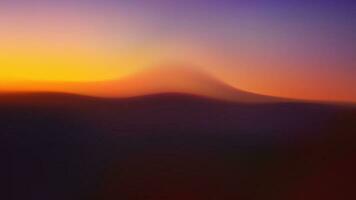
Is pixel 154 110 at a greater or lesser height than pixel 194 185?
greater

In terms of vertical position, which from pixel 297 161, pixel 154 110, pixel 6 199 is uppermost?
pixel 154 110

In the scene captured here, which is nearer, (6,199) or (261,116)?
(6,199)


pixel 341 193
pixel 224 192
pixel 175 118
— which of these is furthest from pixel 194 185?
pixel 341 193

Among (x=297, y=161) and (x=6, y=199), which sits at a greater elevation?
(x=297, y=161)

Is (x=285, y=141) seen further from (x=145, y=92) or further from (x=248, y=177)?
(x=145, y=92)

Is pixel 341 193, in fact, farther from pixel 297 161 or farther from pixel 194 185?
pixel 194 185

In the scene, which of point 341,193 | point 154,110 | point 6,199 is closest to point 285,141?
point 341,193
